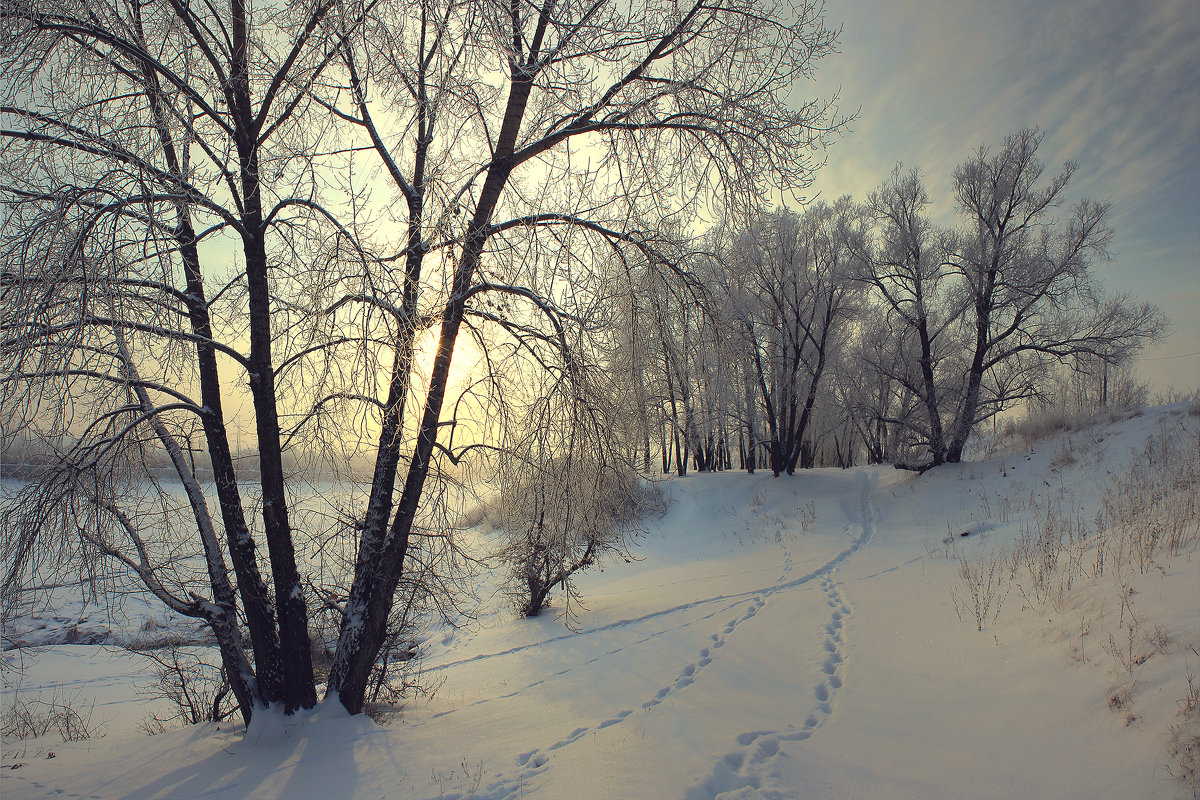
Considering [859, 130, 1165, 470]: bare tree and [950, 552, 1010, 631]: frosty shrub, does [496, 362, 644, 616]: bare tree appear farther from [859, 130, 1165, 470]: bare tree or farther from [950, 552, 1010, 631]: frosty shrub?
[859, 130, 1165, 470]: bare tree

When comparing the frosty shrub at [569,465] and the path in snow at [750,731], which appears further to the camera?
the frosty shrub at [569,465]

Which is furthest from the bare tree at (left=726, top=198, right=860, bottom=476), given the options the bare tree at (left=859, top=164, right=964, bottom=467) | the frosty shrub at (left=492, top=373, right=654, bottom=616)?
the frosty shrub at (left=492, top=373, right=654, bottom=616)

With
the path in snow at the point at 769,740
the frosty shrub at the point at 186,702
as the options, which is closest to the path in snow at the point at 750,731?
the path in snow at the point at 769,740

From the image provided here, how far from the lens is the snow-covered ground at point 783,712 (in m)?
3.50

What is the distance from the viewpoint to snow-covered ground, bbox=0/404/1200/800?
3.50 m

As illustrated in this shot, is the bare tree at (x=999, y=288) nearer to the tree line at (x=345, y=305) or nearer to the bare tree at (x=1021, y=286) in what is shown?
the bare tree at (x=1021, y=286)

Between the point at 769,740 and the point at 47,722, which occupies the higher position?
the point at 769,740

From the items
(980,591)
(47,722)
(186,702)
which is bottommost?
(47,722)

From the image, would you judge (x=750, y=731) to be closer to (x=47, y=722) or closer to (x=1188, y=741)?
(x=1188, y=741)

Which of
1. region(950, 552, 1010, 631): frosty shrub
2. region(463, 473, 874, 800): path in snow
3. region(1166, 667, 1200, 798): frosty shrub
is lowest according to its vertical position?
region(463, 473, 874, 800): path in snow

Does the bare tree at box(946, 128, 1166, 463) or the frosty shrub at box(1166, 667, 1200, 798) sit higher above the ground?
the bare tree at box(946, 128, 1166, 463)

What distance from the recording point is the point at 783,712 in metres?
4.65

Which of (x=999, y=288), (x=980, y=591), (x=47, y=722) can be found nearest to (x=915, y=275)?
(x=999, y=288)

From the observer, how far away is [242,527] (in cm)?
529
